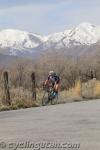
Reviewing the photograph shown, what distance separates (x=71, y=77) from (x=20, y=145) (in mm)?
32127

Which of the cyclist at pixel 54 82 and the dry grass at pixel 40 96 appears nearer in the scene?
the dry grass at pixel 40 96

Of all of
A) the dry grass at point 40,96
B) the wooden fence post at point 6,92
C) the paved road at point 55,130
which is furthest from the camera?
the wooden fence post at point 6,92

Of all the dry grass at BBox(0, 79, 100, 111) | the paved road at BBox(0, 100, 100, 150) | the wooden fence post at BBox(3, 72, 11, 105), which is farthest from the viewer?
the wooden fence post at BBox(3, 72, 11, 105)

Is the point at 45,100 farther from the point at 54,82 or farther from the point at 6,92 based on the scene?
the point at 6,92

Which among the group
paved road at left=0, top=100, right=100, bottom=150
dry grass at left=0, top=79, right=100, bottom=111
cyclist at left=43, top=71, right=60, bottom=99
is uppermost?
cyclist at left=43, top=71, right=60, bottom=99

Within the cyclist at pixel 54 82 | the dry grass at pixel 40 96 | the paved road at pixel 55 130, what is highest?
the cyclist at pixel 54 82

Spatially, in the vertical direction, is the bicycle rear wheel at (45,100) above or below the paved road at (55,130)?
below

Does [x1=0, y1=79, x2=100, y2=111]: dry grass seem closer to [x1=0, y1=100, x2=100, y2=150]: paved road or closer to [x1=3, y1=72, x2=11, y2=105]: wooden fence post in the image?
[x1=3, y1=72, x2=11, y2=105]: wooden fence post

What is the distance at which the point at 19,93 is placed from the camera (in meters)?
26.0

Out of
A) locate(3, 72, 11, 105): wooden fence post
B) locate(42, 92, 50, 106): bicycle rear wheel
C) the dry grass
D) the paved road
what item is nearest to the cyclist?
locate(42, 92, 50, 106): bicycle rear wheel

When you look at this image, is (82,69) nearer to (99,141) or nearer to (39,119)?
(39,119)

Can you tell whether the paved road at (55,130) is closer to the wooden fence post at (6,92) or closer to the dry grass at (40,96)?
the dry grass at (40,96)

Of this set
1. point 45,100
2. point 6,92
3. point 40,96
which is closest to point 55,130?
point 6,92

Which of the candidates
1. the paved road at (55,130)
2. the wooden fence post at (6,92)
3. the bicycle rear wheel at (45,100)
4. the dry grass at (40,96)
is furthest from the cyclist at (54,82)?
the paved road at (55,130)
